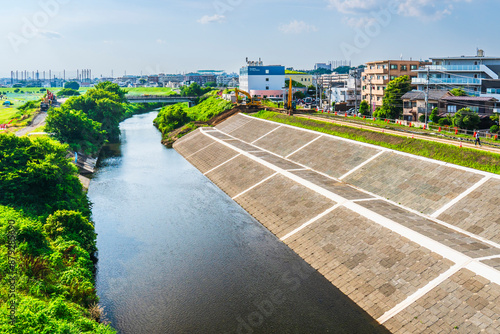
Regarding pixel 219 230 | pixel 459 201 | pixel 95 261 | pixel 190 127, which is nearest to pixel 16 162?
pixel 95 261

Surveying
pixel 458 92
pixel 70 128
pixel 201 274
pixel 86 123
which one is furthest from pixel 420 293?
pixel 86 123

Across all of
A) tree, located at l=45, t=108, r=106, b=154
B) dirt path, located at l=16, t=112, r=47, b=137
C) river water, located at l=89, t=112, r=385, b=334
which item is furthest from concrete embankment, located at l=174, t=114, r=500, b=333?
dirt path, located at l=16, t=112, r=47, b=137

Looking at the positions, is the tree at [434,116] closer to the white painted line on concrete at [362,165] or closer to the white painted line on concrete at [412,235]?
the white painted line on concrete at [362,165]

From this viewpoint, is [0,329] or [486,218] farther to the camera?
[486,218]

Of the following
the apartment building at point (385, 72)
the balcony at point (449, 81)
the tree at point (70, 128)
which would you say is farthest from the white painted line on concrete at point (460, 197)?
the apartment building at point (385, 72)

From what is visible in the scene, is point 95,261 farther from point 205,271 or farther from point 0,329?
point 0,329

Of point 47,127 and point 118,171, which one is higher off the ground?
point 47,127

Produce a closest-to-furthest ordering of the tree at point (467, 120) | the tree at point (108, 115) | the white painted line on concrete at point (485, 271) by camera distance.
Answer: the white painted line on concrete at point (485, 271) < the tree at point (467, 120) < the tree at point (108, 115)
